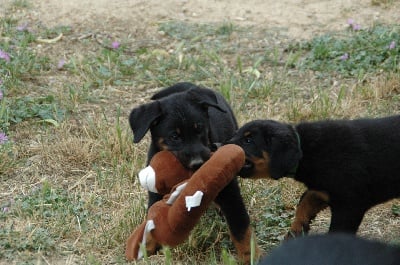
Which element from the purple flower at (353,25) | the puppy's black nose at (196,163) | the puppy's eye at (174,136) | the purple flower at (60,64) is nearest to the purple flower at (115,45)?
the purple flower at (60,64)

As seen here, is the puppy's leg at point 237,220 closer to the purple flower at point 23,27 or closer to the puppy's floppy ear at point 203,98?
the puppy's floppy ear at point 203,98

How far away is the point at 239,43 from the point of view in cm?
876

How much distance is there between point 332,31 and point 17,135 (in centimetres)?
372

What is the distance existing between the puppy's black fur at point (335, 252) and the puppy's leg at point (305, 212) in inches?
109

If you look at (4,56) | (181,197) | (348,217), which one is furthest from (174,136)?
(4,56)

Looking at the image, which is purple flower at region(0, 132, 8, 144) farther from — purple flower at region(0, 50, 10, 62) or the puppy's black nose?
Answer: the puppy's black nose

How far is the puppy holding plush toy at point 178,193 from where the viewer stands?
4590mm

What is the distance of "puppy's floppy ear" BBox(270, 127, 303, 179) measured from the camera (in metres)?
4.84

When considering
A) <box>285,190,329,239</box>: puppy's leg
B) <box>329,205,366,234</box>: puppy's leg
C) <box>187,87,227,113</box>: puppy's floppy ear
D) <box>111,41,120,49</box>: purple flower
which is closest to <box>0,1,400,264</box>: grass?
<box>111,41,120,49</box>: purple flower

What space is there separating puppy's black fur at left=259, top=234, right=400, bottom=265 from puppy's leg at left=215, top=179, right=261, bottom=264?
2.54 metres

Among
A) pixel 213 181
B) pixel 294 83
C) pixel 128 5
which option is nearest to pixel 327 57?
pixel 294 83

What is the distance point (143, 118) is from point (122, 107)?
2.46 meters

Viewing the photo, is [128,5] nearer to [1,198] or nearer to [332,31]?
[332,31]

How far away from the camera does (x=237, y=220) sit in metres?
4.95
